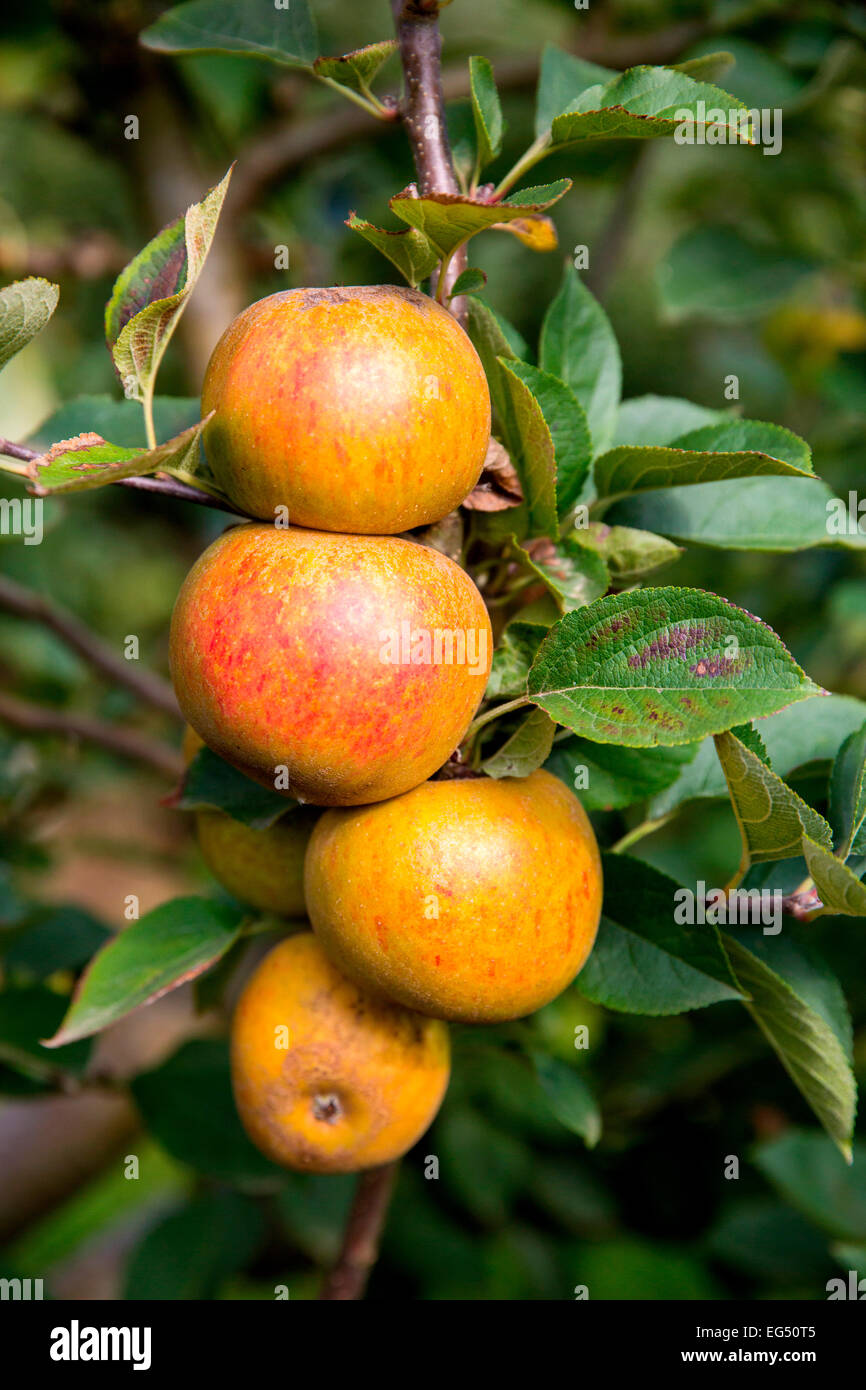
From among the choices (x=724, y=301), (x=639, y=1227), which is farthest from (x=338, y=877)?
(x=639, y=1227)

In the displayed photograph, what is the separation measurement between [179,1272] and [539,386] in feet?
3.27

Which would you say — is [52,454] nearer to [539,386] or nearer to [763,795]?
[539,386]

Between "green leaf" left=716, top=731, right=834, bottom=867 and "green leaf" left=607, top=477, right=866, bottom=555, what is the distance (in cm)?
19

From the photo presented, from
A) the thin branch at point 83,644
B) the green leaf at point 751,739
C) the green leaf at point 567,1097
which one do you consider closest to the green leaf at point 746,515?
the green leaf at point 751,739

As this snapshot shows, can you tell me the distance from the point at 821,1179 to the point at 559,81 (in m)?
0.92

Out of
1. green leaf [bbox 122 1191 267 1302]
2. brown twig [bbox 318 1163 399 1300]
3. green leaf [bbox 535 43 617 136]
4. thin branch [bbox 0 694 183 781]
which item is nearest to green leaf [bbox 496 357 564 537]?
green leaf [bbox 535 43 617 136]

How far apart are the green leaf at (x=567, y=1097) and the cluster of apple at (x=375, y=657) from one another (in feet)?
0.61

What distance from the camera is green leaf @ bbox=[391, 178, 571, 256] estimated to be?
0.46m

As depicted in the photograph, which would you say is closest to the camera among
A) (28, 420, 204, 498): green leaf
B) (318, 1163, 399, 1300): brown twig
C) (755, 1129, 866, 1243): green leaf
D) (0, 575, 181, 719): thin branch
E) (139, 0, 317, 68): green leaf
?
(28, 420, 204, 498): green leaf

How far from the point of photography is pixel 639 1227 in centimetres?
131

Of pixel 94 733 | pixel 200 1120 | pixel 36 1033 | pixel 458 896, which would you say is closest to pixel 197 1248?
pixel 200 1120

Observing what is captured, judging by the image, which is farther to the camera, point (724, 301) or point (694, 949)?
point (724, 301)

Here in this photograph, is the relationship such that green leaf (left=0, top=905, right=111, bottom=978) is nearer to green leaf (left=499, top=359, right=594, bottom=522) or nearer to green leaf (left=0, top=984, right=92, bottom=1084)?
green leaf (left=0, top=984, right=92, bottom=1084)

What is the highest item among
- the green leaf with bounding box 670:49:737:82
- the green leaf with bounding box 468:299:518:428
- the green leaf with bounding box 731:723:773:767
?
the green leaf with bounding box 670:49:737:82
